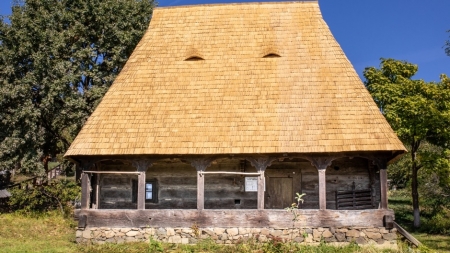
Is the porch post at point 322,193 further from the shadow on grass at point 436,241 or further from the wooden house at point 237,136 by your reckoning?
the shadow on grass at point 436,241

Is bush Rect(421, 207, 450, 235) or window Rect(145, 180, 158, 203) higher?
window Rect(145, 180, 158, 203)

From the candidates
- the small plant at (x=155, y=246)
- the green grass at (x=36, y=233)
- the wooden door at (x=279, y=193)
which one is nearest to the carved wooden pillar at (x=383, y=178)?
the wooden door at (x=279, y=193)

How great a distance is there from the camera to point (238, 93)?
17984mm

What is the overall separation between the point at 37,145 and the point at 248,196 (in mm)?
10501

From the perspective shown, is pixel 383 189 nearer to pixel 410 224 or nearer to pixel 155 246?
pixel 155 246

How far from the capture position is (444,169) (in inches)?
689

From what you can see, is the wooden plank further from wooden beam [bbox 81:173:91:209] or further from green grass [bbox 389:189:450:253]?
green grass [bbox 389:189:450:253]

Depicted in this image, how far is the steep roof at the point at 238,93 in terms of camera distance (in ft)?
52.9

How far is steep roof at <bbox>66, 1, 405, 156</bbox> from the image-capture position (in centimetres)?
1612

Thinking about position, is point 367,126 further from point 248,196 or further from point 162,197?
point 162,197

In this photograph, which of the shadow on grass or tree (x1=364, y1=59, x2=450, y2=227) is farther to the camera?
tree (x1=364, y1=59, x2=450, y2=227)

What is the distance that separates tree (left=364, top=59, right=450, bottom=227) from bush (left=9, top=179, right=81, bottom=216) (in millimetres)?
15141

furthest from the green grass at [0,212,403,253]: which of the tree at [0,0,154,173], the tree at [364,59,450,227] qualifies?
the tree at [364,59,450,227]

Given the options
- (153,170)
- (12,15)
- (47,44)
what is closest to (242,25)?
(153,170)
